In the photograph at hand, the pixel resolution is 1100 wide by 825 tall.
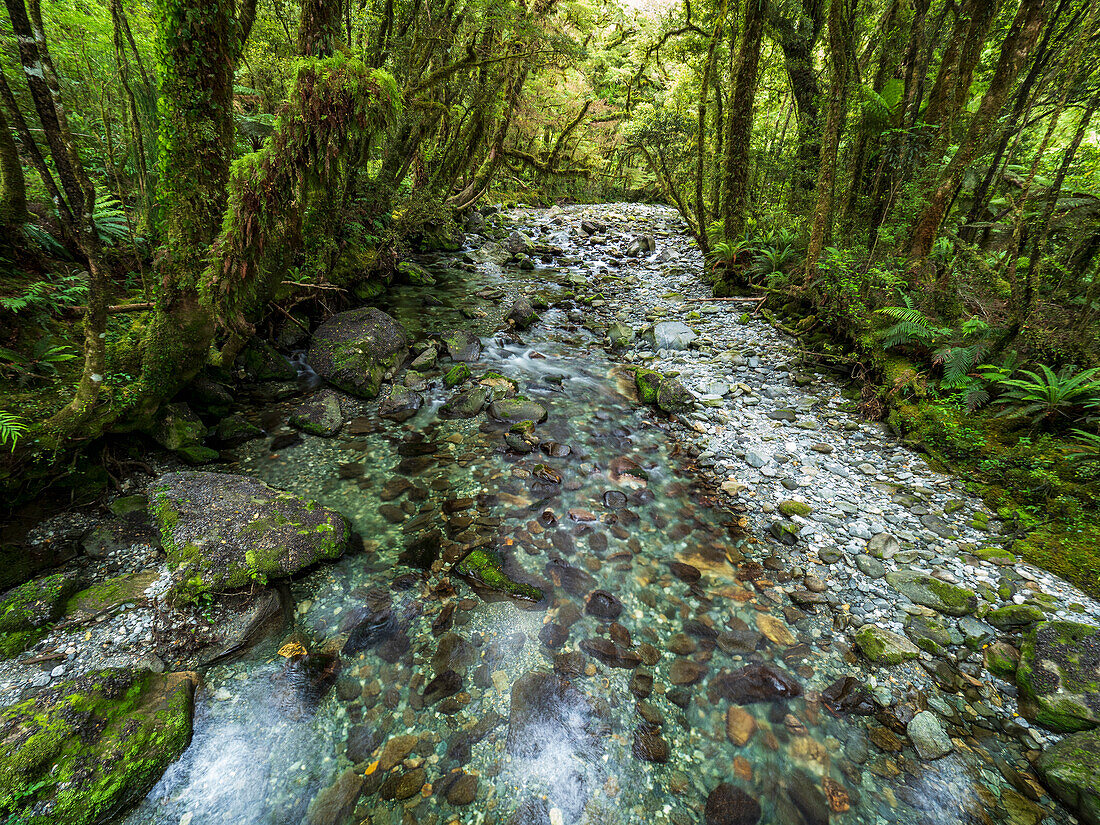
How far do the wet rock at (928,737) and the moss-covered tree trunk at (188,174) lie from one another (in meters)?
7.32

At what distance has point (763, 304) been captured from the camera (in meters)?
9.96

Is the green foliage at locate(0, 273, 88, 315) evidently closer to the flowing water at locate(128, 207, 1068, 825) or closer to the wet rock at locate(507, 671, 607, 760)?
the flowing water at locate(128, 207, 1068, 825)

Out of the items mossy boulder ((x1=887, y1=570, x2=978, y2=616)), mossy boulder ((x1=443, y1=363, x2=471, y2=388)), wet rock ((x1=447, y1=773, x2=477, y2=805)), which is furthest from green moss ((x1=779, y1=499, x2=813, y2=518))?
mossy boulder ((x1=443, y1=363, x2=471, y2=388))

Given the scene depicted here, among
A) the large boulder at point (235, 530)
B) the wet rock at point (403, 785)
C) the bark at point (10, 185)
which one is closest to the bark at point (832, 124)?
the large boulder at point (235, 530)

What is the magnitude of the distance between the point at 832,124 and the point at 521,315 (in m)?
6.93

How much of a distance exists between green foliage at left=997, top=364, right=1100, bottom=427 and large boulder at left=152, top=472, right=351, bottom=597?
7.54 meters

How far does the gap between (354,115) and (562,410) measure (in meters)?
5.14

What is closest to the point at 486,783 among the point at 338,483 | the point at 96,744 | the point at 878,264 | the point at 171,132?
the point at 96,744

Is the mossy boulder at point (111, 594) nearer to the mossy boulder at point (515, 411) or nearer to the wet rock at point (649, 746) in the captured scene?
the wet rock at point (649, 746)

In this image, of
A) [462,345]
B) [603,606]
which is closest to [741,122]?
[462,345]

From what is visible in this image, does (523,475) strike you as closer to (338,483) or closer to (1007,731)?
(338,483)

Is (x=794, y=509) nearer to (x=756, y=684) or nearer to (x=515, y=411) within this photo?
(x=756, y=684)

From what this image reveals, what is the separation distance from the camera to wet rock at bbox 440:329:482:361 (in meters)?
8.37

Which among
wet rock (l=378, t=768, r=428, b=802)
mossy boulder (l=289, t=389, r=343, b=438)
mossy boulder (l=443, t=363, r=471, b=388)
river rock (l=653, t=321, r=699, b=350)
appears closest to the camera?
Answer: wet rock (l=378, t=768, r=428, b=802)
